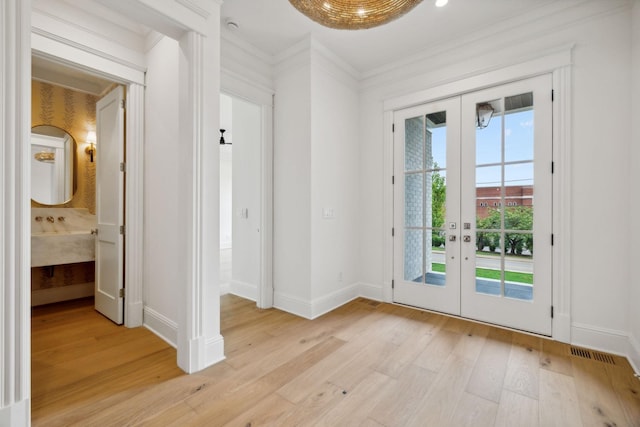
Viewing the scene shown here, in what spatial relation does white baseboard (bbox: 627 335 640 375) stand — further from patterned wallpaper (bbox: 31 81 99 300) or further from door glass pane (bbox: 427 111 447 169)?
patterned wallpaper (bbox: 31 81 99 300)

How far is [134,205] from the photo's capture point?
2.73 metres

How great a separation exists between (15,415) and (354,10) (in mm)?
2588

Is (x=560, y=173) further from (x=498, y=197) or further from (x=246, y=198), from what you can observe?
(x=246, y=198)

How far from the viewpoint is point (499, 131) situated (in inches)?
108

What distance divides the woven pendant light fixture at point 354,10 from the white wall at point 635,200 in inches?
76.5

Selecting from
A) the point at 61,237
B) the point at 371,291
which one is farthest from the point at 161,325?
the point at 371,291

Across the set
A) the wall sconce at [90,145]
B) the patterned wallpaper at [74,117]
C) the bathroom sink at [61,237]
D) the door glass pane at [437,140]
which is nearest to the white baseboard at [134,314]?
the bathroom sink at [61,237]

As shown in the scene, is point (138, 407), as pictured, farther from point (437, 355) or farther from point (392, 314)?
point (392, 314)

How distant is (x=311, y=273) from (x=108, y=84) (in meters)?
3.33

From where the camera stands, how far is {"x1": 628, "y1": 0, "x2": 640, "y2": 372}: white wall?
6.70 ft

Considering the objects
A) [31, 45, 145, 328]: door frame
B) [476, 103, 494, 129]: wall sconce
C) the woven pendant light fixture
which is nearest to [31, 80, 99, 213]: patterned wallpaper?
[31, 45, 145, 328]: door frame

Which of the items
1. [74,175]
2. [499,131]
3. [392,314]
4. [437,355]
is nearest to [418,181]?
[499,131]

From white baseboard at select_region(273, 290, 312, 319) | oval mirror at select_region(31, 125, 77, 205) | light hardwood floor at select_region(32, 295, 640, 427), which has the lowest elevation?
light hardwood floor at select_region(32, 295, 640, 427)

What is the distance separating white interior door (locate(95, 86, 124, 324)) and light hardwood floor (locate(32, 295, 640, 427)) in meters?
0.34
